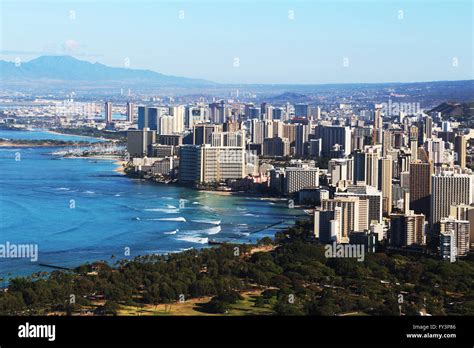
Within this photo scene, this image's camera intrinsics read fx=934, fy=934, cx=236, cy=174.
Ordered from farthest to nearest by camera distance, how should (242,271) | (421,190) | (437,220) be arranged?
(421,190) < (437,220) < (242,271)

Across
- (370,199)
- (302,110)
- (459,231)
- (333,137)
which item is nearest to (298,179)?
(370,199)

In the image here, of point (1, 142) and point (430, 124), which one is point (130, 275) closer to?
point (430, 124)

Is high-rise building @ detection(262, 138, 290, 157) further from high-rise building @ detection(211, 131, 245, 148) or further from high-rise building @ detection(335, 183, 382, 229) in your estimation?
high-rise building @ detection(335, 183, 382, 229)

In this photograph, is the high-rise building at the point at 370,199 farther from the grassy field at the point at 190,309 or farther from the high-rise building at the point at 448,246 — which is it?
the grassy field at the point at 190,309

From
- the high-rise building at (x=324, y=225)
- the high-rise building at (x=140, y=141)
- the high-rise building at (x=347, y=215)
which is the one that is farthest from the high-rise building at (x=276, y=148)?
the high-rise building at (x=324, y=225)

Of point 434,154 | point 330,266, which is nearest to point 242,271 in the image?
point 330,266

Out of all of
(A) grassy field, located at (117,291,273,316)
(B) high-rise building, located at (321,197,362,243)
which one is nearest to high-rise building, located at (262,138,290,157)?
(B) high-rise building, located at (321,197,362,243)
